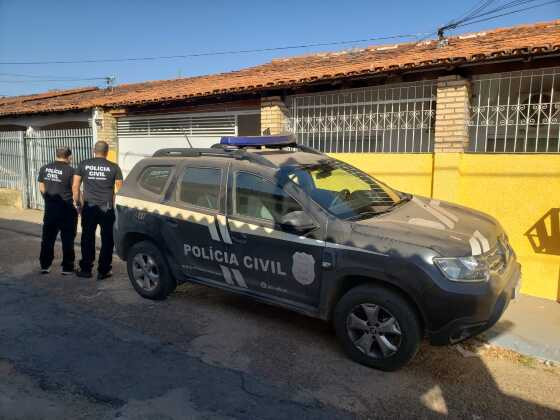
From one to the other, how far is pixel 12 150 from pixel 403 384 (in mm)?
13082

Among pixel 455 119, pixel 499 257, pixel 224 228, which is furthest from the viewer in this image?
pixel 455 119

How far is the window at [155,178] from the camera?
15.4ft

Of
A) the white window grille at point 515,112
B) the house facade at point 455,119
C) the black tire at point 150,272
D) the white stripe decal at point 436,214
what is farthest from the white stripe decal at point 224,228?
the white window grille at point 515,112

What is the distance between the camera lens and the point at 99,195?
18.1 feet

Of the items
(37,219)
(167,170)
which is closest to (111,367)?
(167,170)

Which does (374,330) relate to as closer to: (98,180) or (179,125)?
(98,180)

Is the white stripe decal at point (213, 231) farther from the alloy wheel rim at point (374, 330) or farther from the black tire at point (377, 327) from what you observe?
the alloy wheel rim at point (374, 330)

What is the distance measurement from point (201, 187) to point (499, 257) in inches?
108

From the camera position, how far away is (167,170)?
4.71 metres

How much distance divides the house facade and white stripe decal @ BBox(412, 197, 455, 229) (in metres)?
1.82

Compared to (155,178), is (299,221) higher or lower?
Answer: lower

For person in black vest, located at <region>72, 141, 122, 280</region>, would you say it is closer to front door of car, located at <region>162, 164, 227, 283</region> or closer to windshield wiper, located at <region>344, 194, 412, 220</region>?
front door of car, located at <region>162, 164, 227, 283</region>

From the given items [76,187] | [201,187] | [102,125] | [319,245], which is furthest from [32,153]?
[319,245]

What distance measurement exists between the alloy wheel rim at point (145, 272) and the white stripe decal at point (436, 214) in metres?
2.82
